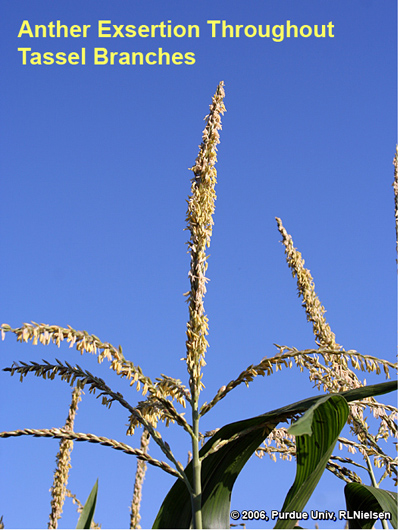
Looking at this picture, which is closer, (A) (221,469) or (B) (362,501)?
(A) (221,469)

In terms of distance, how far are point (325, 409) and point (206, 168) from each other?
119 cm

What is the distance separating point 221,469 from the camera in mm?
2488

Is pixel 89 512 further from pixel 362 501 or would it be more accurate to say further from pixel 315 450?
pixel 362 501

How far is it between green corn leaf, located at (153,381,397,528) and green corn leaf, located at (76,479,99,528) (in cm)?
30

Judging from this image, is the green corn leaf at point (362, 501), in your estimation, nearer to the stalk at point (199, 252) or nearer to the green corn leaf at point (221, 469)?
the green corn leaf at point (221, 469)

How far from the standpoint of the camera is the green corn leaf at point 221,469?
2.35 m

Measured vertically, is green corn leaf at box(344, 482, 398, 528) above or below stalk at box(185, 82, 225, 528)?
below

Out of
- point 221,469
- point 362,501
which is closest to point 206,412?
point 221,469

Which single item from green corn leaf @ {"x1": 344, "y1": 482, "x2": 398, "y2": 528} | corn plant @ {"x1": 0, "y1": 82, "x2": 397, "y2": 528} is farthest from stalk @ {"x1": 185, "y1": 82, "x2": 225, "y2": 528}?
green corn leaf @ {"x1": 344, "y1": 482, "x2": 398, "y2": 528}

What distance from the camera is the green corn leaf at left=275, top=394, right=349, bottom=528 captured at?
2324 mm

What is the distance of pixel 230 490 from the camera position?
248 centimetres

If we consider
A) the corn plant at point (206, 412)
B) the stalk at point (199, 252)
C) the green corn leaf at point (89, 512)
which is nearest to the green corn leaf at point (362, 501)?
the corn plant at point (206, 412)

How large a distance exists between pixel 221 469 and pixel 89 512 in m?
0.70

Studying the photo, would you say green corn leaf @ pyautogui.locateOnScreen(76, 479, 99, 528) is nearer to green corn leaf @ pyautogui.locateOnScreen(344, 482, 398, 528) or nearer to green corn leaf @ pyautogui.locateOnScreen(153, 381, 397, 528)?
green corn leaf @ pyautogui.locateOnScreen(153, 381, 397, 528)
